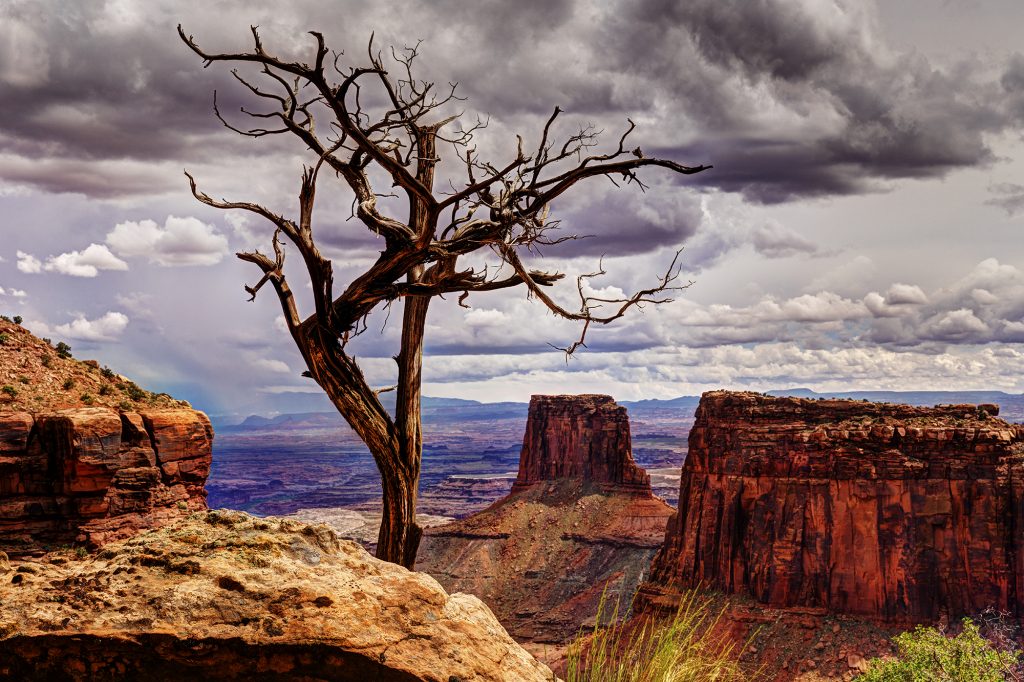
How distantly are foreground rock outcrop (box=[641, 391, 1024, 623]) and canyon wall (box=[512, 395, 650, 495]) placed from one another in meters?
56.6

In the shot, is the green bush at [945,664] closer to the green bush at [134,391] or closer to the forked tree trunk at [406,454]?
the forked tree trunk at [406,454]

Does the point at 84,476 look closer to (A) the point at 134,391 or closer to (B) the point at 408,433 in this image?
(A) the point at 134,391

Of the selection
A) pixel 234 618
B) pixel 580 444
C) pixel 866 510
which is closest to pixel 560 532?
pixel 580 444

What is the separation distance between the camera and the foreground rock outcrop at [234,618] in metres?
5.11

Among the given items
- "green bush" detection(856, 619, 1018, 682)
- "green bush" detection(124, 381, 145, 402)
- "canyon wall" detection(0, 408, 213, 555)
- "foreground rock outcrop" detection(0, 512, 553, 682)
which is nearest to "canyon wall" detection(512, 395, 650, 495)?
"green bush" detection(856, 619, 1018, 682)

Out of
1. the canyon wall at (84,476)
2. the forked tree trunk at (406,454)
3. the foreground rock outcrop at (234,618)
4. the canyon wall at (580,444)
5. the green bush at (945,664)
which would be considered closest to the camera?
the foreground rock outcrop at (234,618)

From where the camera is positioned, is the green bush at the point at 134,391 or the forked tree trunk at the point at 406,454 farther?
the green bush at the point at 134,391

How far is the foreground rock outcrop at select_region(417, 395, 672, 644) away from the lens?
94.2m

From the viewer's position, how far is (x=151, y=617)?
517 cm

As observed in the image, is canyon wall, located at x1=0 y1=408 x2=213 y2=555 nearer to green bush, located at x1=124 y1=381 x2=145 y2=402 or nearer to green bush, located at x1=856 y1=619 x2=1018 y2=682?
green bush, located at x1=124 y1=381 x2=145 y2=402

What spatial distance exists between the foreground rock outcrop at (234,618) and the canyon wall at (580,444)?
120 meters

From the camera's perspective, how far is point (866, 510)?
6047 cm

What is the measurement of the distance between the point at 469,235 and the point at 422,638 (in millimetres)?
4385

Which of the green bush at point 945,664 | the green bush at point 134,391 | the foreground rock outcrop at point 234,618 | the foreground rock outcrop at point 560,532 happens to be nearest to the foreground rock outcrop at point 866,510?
the foreground rock outcrop at point 560,532
